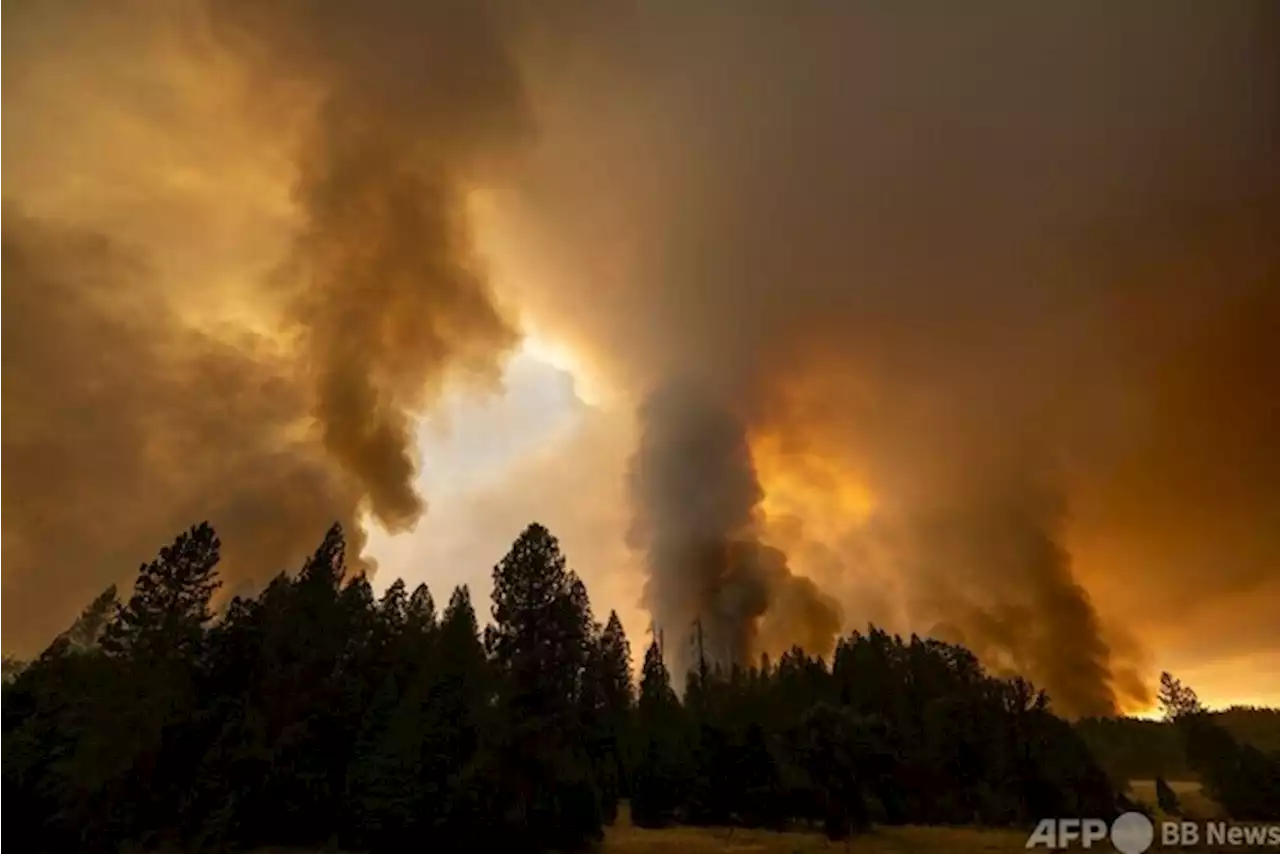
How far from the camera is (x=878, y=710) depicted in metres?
77.2

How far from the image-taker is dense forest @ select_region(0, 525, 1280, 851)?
43.9m

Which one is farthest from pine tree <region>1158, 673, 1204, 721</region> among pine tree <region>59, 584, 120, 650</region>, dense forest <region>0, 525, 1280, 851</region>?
pine tree <region>59, 584, 120, 650</region>

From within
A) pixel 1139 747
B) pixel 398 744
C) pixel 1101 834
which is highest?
pixel 1139 747

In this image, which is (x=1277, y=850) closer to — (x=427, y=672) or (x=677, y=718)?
(x=677, y=718)

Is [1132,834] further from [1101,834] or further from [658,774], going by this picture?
[658,774]

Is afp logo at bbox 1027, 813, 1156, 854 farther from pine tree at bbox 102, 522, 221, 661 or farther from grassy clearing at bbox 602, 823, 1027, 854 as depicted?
pine tree at bbox 102, 522, 221, 661

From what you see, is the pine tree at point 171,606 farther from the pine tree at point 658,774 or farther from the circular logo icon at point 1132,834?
the circular logo icon at point 1132,834

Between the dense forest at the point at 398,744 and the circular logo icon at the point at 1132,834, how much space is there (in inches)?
717

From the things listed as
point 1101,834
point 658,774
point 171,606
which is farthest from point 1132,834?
point 171,606

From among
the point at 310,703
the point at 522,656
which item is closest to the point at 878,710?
the point at 522,656

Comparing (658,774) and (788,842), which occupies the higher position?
(658,774)

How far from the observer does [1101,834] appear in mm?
46500

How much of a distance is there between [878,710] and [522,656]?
47264 millimetres

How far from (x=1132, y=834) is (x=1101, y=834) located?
9.32 ft
